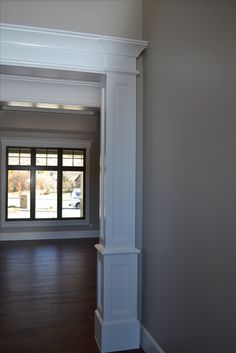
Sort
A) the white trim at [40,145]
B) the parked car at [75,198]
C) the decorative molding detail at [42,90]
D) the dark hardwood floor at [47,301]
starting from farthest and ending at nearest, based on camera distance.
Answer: the parked car at [75,198] → the white trim at [40,145] → the decorative molding detail at [42,90] → the dark hardwood floor at [47,301]

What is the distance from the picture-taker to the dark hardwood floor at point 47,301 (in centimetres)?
335

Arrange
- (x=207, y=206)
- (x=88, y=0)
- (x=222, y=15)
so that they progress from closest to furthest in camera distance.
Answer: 1. (x=222, y=15)
2. (x=207, y=206)
3. (x=88, y=0)

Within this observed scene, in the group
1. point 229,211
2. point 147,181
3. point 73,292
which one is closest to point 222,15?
point 229,211

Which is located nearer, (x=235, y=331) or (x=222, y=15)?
(x=235, y=331)

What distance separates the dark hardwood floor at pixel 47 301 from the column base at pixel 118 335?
0.14 meters

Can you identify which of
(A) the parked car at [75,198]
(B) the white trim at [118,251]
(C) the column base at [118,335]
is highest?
(A) the parked car at [75,198]

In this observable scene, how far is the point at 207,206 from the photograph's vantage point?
6.79 ft

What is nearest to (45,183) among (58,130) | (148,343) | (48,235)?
(48,235)

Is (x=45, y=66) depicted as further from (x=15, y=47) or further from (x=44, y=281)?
(x=44, y=281)

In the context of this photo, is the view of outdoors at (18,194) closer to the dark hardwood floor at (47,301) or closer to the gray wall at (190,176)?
the dark hardwood floor at (47,301)

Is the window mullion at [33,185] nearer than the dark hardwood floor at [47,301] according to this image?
No

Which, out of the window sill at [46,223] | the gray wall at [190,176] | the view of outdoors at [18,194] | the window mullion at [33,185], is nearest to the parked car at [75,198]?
the window sill at [46,223]

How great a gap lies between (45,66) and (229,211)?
2.02 meters

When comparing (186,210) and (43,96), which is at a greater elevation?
(43,96)
